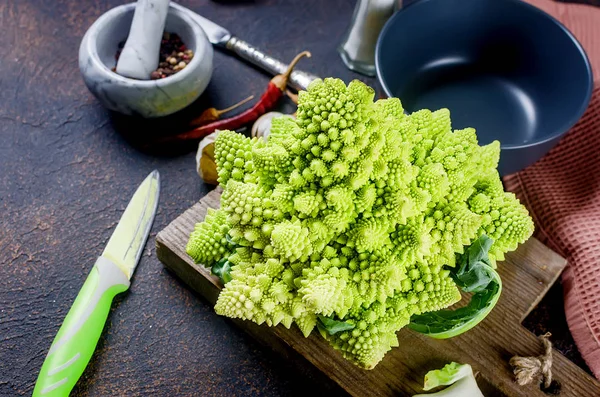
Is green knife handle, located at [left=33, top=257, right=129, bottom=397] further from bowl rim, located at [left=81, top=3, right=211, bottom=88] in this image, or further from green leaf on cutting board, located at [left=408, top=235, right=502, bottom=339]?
green leaf on cutting board, located at [left=408, top=235, right=502, bottom=339]

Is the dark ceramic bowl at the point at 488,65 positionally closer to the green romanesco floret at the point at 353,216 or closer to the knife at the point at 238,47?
the knife at the point at 238,47

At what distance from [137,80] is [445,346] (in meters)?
0.66

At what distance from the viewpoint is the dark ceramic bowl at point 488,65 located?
107 cm

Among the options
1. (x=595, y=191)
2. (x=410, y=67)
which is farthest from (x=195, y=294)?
(x=595, y=191)

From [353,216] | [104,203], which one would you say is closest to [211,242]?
[353,216]

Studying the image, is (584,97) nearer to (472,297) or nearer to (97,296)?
(472,297)

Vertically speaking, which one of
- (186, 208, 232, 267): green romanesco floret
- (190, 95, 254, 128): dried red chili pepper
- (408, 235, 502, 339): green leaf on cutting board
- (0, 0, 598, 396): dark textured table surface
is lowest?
(0, 0, 598, 396): dark textured table surface

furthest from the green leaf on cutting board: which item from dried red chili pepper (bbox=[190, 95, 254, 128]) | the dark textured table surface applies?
dried red chili pepper (bbox=[190, 95, 254, 128])

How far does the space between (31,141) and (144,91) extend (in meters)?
0.25

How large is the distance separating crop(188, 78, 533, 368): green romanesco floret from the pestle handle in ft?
1.22

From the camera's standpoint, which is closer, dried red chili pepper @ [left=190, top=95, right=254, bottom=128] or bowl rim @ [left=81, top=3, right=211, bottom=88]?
bowl rim @ [left=81, top=3, right=211, bottom=88]

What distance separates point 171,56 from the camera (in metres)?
1.14

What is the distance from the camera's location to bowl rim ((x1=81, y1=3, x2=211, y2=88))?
3.36ft

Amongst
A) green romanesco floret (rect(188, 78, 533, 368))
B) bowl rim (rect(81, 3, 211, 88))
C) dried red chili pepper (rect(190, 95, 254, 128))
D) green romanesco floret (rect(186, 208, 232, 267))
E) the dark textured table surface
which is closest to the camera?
green romanesco floret (rect(188, 78, 533, 368))
